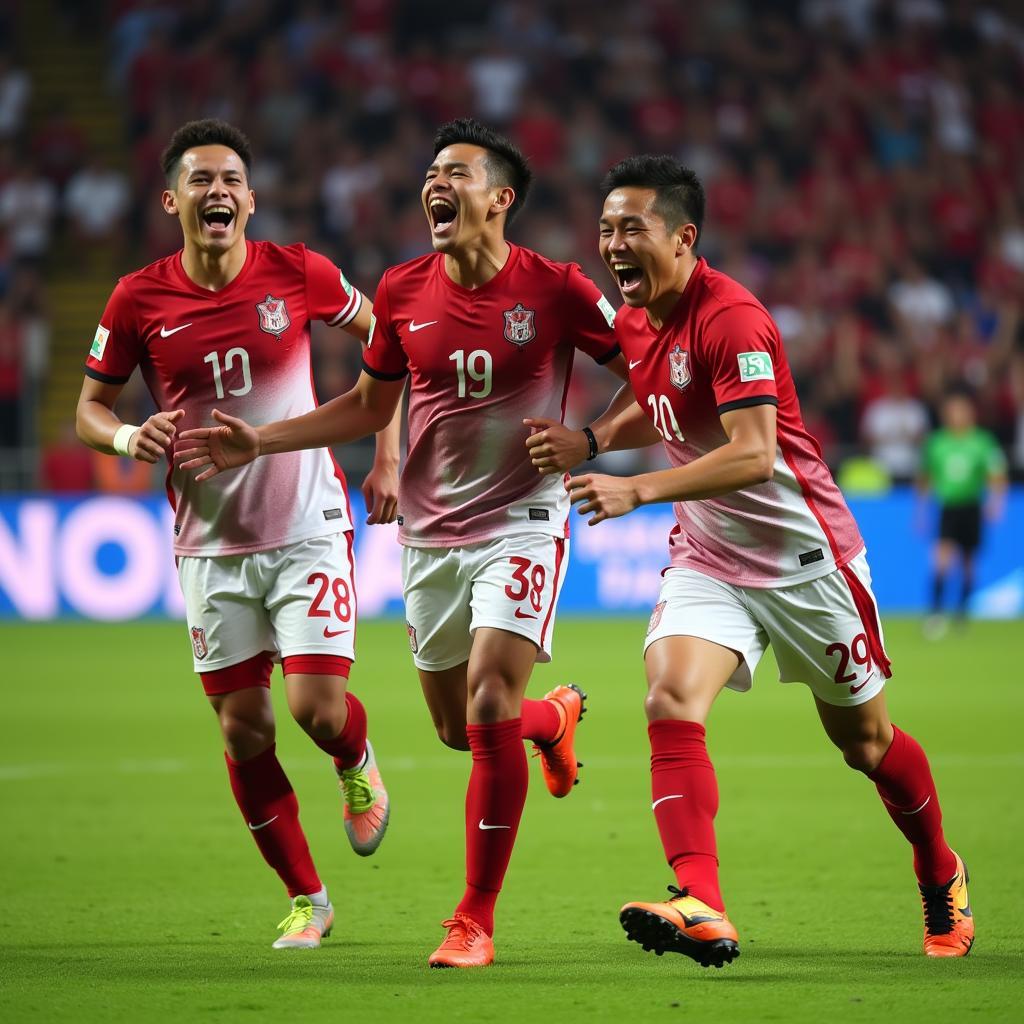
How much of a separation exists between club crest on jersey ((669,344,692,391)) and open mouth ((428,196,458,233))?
86 cm

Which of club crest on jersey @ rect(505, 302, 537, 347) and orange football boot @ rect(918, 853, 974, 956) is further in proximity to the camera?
club crest on jersey @ rect(505, 302, 537, 347)

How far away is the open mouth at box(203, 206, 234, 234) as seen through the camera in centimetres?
557

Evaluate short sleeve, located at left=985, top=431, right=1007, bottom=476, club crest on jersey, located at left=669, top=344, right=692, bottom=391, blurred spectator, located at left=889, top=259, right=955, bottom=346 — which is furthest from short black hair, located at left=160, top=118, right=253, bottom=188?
blurred spectator, located at left=889, top=259, right=955, bottom=346

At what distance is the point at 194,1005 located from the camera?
4395 mm

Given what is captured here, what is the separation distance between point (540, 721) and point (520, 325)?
1.39m

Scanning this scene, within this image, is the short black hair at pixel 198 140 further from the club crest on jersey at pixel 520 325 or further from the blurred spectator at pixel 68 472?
the blurred spectator at pixel 68 472

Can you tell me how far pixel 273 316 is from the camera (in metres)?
5.71

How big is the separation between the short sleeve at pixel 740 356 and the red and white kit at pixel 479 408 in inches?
30.1

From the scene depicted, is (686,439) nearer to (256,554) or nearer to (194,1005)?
(256,554)

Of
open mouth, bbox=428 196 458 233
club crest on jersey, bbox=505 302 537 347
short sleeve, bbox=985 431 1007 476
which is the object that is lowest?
short sleeve, bbox=985 431 1007 476

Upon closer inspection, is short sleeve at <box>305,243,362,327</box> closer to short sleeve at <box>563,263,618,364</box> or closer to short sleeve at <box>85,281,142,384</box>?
short sleeve at <box>85,281,142,384</box>

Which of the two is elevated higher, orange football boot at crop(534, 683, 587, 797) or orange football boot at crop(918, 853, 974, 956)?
orange football boot at crop(534, 683, 587, 797)

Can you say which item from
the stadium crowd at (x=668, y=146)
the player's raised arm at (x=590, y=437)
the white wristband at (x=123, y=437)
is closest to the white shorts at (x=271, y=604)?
the white wristband at (x=123, y=437)

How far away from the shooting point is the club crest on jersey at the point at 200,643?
561 cm
